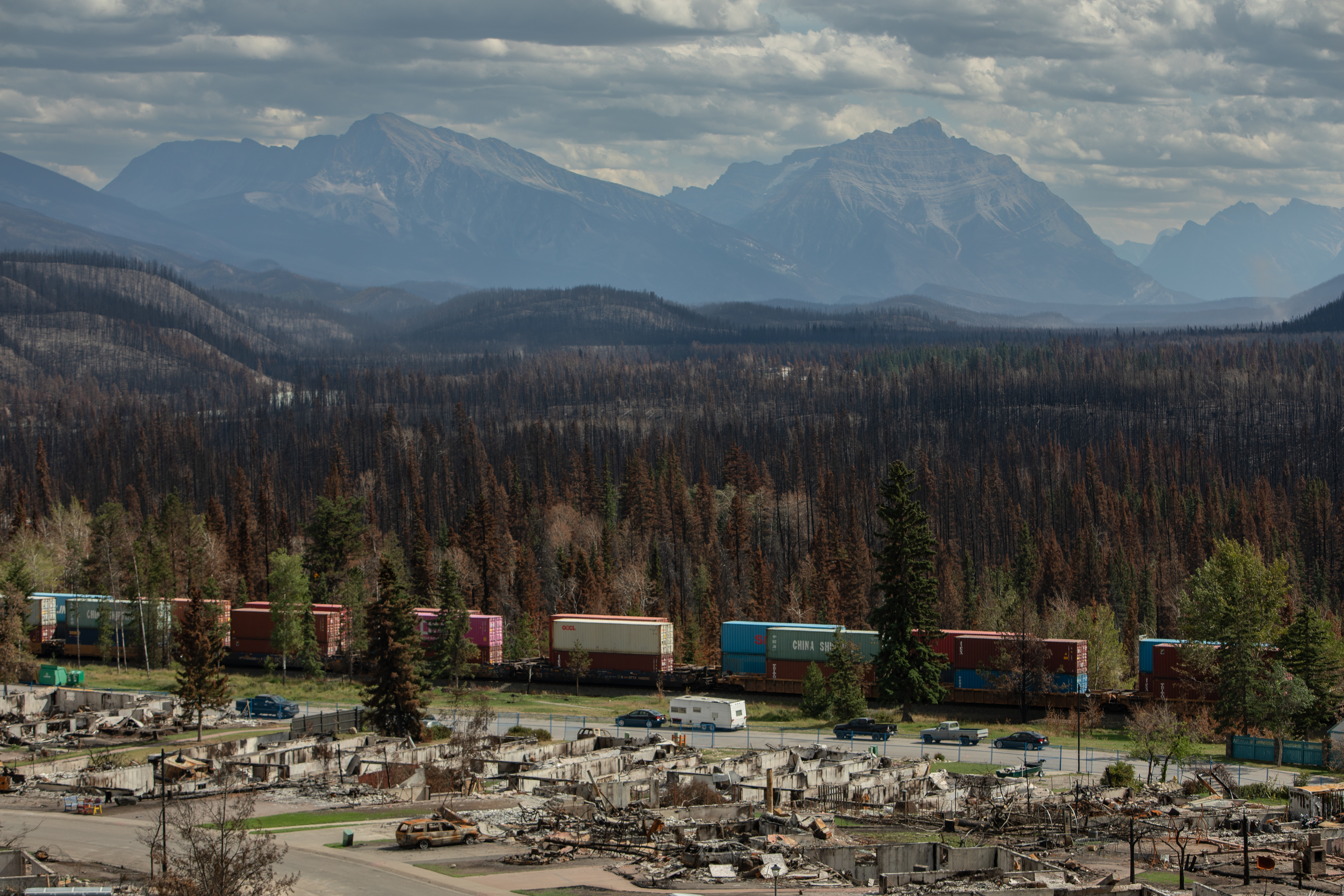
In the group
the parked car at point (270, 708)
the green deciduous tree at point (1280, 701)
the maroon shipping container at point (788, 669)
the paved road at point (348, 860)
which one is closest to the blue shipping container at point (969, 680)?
the maroon shipping container at point (788, 669)

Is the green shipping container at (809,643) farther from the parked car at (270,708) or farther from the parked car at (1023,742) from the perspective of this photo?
the parked car at (270,708)

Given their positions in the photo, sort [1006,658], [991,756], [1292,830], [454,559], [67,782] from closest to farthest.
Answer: [1292,830], [67,782], [991,756], [1006,658], [454,559]

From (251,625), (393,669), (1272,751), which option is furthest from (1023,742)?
(251,625)

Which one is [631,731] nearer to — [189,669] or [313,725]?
[313,725]

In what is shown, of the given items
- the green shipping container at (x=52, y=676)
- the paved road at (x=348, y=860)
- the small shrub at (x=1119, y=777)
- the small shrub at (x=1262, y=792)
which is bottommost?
the green shipping container at (x=52, y=676)

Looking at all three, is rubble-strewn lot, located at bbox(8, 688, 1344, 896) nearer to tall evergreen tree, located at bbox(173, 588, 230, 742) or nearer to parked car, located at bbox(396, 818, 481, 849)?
parked car, located at bbox(396, 818, 481, 849)

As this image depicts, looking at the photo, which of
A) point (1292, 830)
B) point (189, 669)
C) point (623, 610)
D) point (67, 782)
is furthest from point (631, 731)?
point (623, 610)
